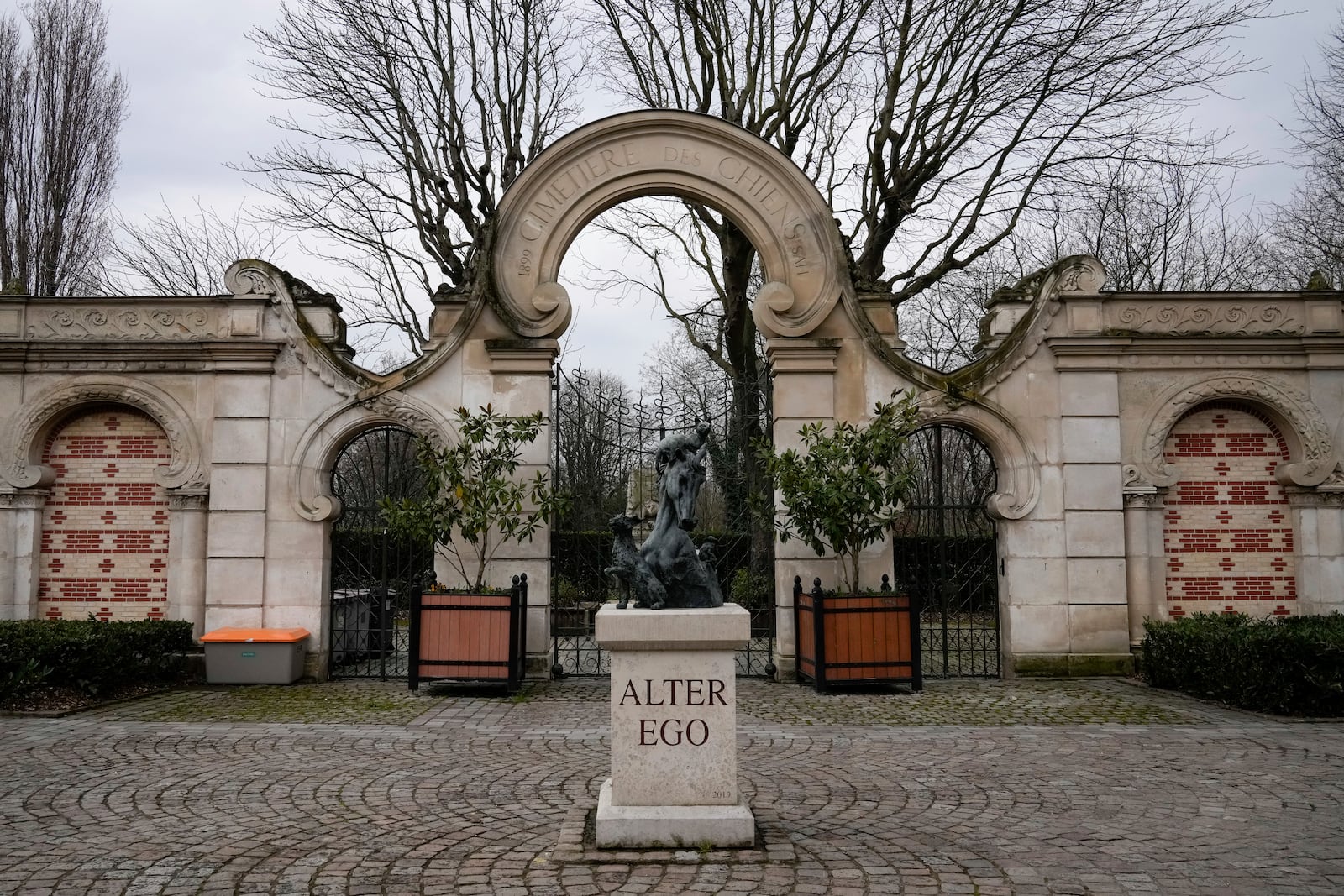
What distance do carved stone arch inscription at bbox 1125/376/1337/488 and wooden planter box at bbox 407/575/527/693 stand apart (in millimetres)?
7115

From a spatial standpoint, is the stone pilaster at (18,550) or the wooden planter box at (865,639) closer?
the wooden planter box at (865,639)

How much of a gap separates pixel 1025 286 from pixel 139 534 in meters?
10.7

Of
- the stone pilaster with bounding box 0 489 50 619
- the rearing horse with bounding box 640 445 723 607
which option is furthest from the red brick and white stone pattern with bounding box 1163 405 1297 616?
the stone pilaster with bounding box 0 489 50 619

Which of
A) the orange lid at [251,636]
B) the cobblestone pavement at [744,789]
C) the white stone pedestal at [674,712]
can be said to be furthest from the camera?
the orange lid at [251,636]

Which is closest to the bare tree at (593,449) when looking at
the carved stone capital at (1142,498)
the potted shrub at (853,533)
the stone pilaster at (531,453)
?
the stone pilaster at (531,453)

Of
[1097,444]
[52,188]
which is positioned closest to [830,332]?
[1097,444]

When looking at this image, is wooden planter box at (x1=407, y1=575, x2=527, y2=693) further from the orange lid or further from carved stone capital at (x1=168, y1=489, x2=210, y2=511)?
carved stone capital at (x1=168, y1=489, x2=210, y2=511)

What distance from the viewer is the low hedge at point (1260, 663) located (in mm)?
8508

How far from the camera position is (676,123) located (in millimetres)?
11109

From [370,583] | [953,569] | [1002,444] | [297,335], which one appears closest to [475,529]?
[297,335]

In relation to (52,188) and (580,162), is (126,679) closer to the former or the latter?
(580,162)

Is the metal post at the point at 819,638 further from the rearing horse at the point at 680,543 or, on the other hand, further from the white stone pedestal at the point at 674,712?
the white stone pedestal at the point at 674,712

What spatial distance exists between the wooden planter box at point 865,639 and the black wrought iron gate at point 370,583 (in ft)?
14.0

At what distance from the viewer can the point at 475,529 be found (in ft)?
33.7
